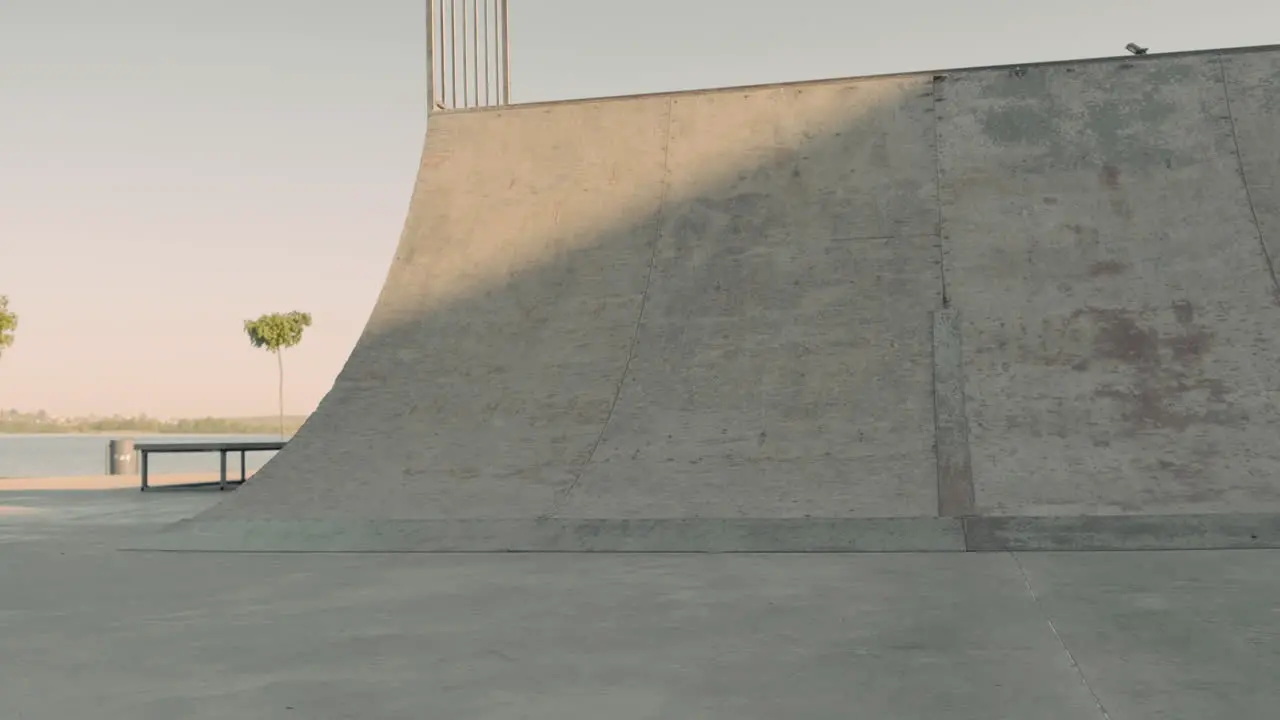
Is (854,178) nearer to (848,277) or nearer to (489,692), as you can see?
(848,277)

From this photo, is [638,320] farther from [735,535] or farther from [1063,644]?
[1063,644]

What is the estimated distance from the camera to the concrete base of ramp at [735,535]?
21.3ft

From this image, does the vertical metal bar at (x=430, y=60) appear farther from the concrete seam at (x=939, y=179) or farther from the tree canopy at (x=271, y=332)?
the tree canopy at (x=271, y=332)

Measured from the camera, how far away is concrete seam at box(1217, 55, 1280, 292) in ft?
27.3

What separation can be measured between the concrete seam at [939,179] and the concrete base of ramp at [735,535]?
2.41 meters

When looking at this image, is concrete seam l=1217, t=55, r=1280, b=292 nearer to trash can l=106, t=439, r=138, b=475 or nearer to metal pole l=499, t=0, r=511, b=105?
metal pole l=499, t=0, r=511, b=105

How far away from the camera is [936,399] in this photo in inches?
309

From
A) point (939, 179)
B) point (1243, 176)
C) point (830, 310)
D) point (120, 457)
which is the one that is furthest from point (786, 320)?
point (120, 457)

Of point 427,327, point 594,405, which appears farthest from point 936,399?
point 427,327

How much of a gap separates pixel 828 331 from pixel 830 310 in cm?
21

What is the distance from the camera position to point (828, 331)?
8.61 m

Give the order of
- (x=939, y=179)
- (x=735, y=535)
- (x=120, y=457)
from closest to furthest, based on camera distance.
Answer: (x=735, y=535) → (x=939, y=179) → (x=120, y=457)

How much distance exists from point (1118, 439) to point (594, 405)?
3613mm

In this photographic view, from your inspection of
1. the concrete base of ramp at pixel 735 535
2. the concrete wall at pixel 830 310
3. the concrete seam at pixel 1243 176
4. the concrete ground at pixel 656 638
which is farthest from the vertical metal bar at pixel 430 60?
the concrete seam at pixel 1243 176
